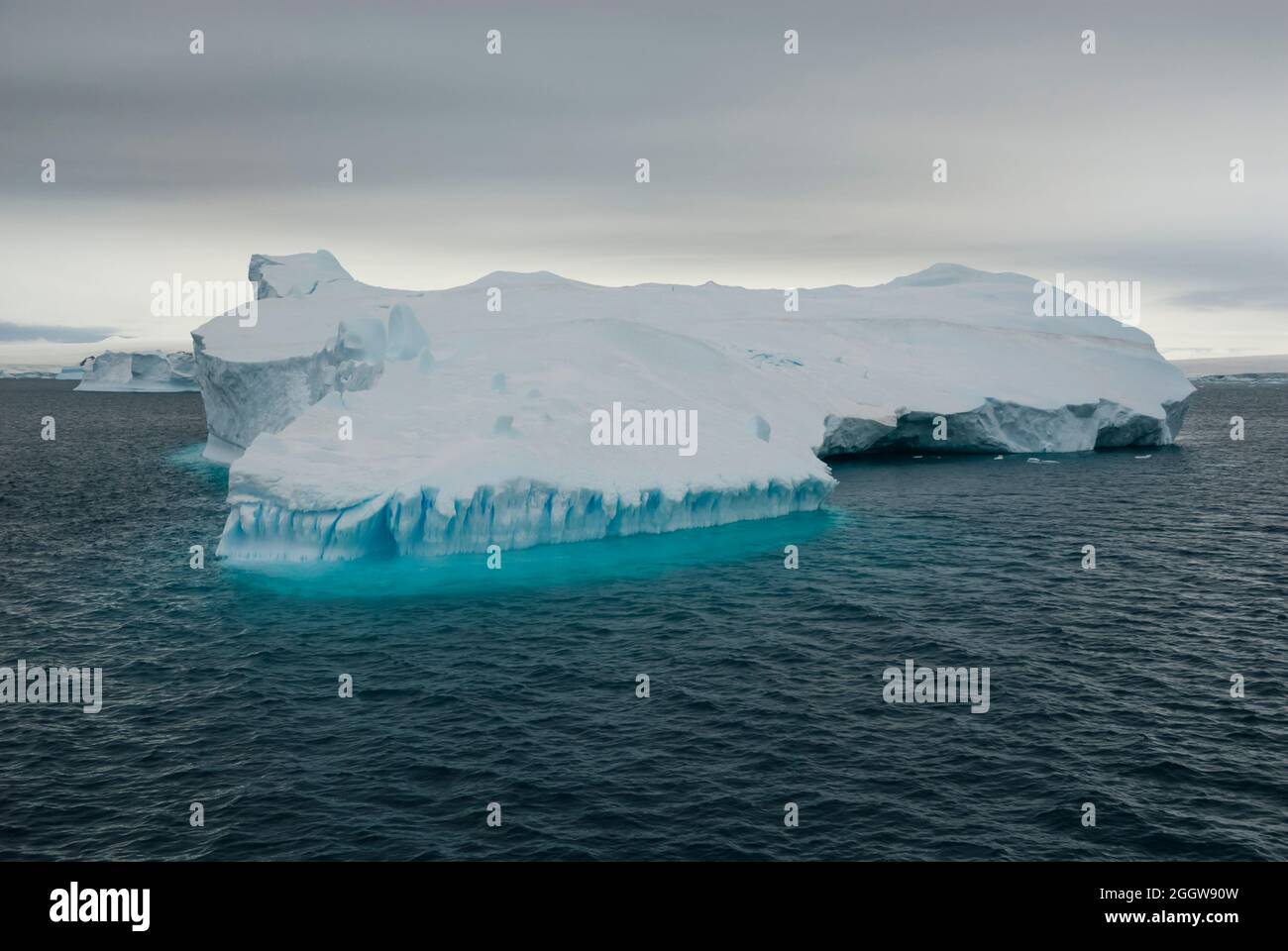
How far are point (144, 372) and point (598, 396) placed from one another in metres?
163

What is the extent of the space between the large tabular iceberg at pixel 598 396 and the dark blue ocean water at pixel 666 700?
6.56 ft

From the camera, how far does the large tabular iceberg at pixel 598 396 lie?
35.0 meters

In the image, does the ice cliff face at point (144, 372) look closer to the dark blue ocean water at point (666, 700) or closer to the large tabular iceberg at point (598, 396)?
the large tabular iceberg at point (598, 396)

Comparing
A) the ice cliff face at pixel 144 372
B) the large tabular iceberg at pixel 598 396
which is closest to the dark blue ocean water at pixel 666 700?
the large tabular iceberg at pixel 598 396

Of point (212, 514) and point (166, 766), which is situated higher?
point (212, 514)

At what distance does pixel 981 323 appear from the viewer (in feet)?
275

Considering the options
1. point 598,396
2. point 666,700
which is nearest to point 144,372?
point 598,396

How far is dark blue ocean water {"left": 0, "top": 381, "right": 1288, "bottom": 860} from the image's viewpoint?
1670 cm

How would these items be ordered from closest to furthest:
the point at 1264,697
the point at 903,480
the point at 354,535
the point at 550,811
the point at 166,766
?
1. the point at 550,811
2. the point at 166,766
3. the point at 1264,697
4. the point at 354,535
5. the point at 903,480

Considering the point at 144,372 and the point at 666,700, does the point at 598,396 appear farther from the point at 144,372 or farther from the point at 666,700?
the point at 144,372

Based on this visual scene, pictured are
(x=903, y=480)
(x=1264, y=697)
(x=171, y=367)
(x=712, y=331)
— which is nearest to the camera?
(x=1264, y=697)
